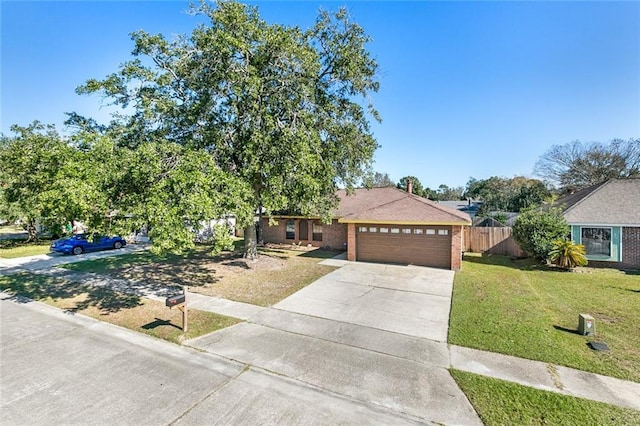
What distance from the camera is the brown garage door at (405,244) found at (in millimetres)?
14570

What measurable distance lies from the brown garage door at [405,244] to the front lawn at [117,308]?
945cm

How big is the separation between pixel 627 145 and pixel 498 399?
4257cm

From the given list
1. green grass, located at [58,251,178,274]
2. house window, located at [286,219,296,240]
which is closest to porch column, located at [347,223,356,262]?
house window, located at [286,219,296,240]

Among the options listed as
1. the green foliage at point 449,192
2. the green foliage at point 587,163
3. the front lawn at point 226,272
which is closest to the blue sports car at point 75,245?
the front lawn at point 226,272

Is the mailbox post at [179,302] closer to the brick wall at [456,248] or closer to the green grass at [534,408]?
the green grass at [534,408]

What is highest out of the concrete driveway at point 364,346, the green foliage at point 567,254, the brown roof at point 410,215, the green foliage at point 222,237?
the brown roof at point 410,215

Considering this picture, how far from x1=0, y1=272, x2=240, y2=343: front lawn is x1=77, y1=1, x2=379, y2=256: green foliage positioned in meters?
3.58

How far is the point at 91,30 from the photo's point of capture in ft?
35.5

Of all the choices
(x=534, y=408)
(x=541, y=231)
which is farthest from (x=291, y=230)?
(x=534, y=408)

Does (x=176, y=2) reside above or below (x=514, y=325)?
above

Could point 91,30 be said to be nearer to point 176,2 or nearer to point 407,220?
point 176,2

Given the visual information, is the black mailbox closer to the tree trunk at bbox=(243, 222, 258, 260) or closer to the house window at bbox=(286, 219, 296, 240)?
the tree trunk at bbox=(243, 222, 258, 260)

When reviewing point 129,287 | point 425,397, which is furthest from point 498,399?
point 129,287

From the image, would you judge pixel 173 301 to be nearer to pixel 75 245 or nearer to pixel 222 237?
pixel 222 237
